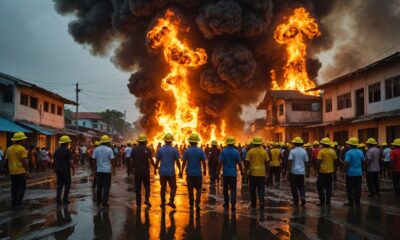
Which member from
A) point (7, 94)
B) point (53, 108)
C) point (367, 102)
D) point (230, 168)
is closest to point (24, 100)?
point (7, 94)

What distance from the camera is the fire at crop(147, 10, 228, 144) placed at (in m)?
35.7

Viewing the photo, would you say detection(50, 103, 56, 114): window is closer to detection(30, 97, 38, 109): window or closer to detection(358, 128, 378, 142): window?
detection(30, 97, 38, 109): window

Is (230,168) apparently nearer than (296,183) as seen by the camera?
Yes

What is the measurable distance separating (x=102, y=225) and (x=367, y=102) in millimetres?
21846

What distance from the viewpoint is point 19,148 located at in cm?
982

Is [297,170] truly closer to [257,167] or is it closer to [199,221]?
[257,167]

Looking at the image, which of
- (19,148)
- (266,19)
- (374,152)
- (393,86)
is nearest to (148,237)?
(19,148)

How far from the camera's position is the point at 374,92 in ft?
81.9

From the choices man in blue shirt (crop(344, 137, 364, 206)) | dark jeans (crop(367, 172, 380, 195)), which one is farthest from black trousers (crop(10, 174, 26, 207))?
dark jeans (crop(367, 172, 380, 195))

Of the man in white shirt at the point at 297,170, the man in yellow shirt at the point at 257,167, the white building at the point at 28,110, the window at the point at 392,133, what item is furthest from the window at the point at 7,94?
the window at the point at 392,133

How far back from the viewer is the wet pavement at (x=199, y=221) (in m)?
6.78

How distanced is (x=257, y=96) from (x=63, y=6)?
22592mm

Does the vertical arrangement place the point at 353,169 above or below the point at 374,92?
below

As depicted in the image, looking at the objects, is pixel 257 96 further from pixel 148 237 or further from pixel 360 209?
pixel 148 237
